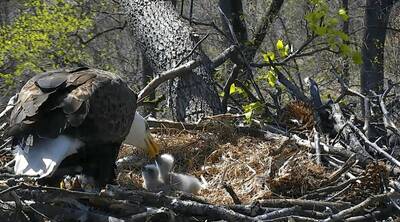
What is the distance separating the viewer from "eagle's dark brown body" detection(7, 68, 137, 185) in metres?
3.95

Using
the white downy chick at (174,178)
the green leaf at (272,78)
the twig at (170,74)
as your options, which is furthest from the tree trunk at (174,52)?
the white downy chick at (174,178)

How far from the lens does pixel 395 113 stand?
618cm

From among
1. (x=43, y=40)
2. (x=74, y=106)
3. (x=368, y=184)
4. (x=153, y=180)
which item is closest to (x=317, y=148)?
(x=368, y=184)

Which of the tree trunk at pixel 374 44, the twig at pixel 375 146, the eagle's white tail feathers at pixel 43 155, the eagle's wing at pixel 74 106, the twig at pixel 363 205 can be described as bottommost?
the tree trunk at pixel 374 44

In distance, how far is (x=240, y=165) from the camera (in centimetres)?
488

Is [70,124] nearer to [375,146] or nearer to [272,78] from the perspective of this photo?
[375,146]

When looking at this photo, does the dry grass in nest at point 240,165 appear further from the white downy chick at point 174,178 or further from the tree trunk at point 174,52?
the tree trunk at point 174,52

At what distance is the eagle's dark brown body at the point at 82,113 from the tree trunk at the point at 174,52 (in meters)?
1.40

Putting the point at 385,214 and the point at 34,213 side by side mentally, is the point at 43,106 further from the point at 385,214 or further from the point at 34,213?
the point at 385,214

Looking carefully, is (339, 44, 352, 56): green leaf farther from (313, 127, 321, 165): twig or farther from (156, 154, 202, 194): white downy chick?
(156, 154, 202, 194): white downy chick

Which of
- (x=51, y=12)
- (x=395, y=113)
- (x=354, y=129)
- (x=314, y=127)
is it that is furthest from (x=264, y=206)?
(x=51, y=12)

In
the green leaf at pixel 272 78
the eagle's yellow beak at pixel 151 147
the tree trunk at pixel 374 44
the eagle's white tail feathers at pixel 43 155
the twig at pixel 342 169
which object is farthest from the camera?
the tree trunk at pixel 374 44

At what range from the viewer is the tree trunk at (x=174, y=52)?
235 inches

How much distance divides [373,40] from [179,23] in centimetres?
481
